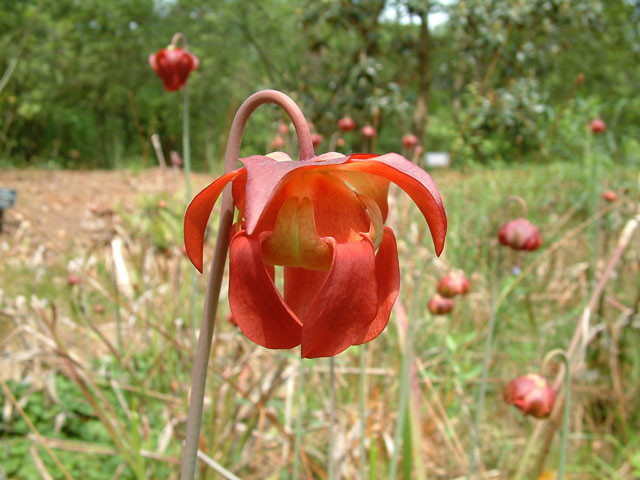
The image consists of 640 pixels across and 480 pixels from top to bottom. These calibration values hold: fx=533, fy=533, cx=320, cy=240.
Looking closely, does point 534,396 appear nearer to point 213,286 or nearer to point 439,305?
point 439,305

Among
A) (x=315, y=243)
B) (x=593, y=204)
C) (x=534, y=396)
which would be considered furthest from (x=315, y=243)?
(x=593, y=204)

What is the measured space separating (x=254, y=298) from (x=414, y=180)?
143 millimetres

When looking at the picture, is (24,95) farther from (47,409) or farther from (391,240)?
(391,240)

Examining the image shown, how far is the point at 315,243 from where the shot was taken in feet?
1.36

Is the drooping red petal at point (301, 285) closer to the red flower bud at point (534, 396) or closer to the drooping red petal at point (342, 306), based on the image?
the drooping red petal at point (342, 306)

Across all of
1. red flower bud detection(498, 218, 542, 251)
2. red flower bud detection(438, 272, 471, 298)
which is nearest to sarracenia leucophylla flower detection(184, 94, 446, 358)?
red flower bud detection(498, 218, 542, 251)

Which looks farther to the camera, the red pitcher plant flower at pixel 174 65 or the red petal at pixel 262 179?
the red pitcher plant flower at pixel 174 65

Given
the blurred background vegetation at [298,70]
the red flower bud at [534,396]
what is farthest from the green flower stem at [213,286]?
the blurred background vegetation at [298,70]

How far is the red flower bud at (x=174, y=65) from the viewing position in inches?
57.0

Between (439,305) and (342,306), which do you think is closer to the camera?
(342,306)

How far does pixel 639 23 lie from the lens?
1691cm

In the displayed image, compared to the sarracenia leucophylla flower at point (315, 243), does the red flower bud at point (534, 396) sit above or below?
below

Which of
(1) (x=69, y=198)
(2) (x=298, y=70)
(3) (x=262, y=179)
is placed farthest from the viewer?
(2) (x=298, y=70)

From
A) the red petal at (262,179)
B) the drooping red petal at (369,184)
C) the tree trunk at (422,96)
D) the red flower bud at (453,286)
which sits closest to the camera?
the red petal at (262,179)
